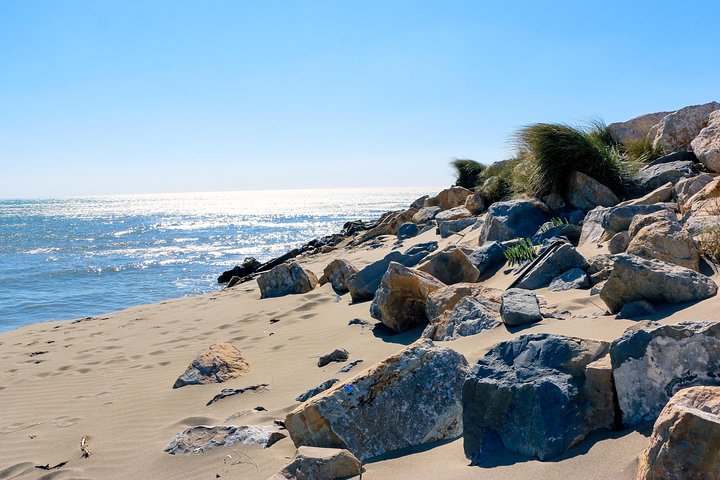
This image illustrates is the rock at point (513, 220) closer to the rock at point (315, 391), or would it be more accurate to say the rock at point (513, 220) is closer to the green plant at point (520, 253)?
the green plant at point (520, 253)

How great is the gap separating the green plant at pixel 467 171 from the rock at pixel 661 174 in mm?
10420

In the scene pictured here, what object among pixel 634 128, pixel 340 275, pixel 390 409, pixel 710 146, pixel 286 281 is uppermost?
pixel 634 128

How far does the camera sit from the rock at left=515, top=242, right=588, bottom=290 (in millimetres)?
5555

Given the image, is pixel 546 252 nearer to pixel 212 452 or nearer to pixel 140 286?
pixel 212 452

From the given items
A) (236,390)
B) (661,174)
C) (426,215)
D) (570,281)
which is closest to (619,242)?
(570,281)

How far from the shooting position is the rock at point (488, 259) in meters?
7.12

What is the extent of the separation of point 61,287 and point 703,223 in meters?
15.1

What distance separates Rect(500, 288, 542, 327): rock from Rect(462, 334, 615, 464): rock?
4.47ft

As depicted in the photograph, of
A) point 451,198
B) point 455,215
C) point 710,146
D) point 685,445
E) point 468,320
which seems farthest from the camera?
point 451,198

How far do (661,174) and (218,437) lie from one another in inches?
300

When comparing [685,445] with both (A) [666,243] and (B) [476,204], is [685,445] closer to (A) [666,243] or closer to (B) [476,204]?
(A) [666,243]

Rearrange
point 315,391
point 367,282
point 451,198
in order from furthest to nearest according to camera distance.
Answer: point 451,198, point 367,282, point 315,391

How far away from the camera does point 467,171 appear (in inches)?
787

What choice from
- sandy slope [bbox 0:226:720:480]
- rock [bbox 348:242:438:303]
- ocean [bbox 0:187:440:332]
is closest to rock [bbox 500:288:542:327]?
sandy slope [bbox 0:226:720:480]
